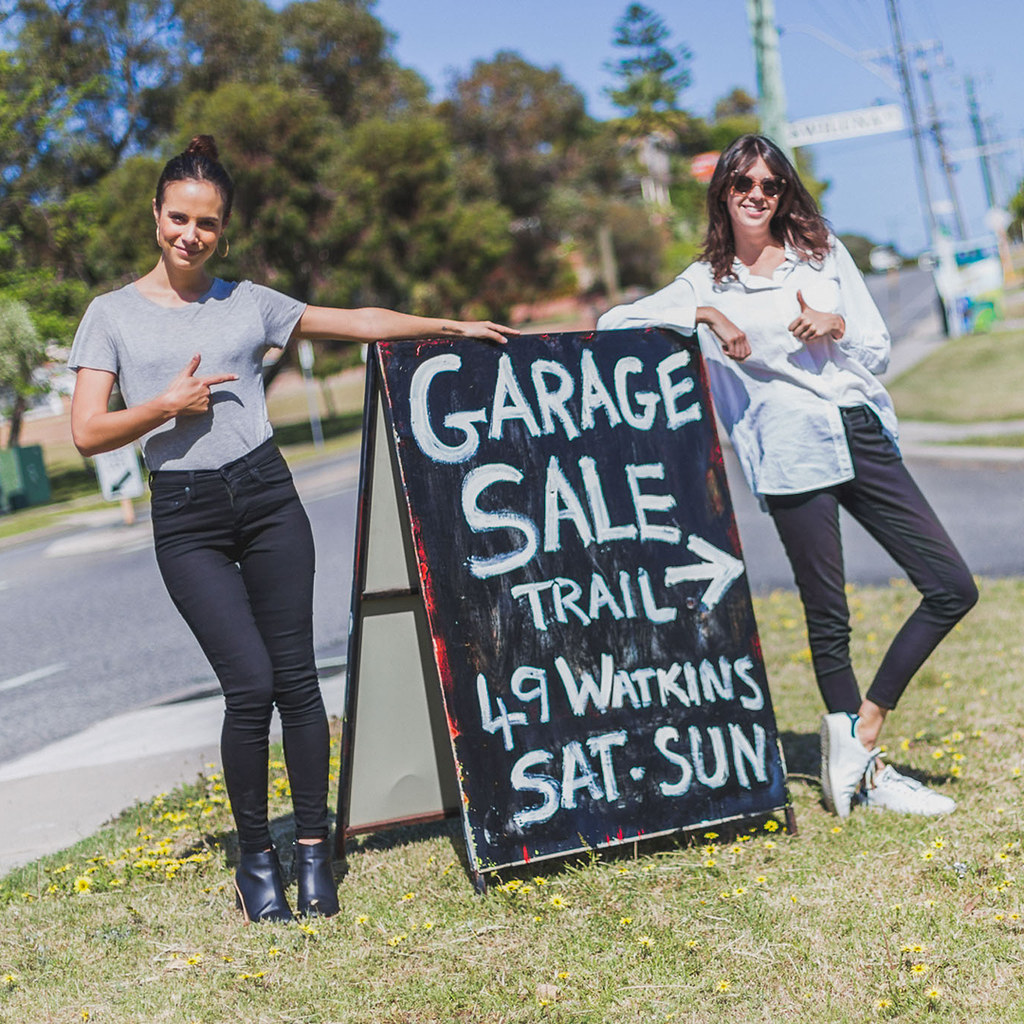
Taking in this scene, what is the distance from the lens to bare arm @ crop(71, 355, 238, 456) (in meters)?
3.04

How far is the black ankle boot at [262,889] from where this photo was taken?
132 inches

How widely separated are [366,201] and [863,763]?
106 feet

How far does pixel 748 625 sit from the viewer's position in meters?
3.71

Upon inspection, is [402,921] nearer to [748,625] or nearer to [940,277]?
[748,625]

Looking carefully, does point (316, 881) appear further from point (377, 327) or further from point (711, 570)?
point (377, 327)

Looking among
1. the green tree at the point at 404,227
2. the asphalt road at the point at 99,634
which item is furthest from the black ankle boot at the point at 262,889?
the green tree at the point at 404,227

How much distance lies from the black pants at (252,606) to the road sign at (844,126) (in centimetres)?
991

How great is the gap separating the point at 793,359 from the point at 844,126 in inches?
370

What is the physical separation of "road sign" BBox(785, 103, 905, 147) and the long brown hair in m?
8.84

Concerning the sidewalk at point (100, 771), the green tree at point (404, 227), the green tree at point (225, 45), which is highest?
the green tree at point (225, 45)

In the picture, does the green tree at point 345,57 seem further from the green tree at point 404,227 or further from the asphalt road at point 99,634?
the asphalt road at point 99,634

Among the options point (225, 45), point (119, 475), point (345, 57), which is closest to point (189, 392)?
point (119, 475)

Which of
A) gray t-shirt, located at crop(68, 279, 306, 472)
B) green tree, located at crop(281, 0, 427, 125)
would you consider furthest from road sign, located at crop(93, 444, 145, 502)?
green tree, located at crop(281, 0, 427, 125)

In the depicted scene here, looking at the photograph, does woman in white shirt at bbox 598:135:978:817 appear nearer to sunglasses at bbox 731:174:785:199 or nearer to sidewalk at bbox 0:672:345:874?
sunglasses at bbox 731:174:785:199
